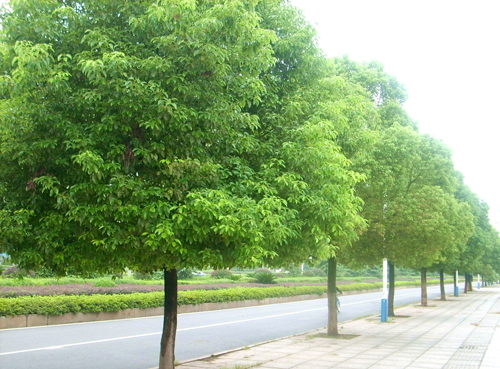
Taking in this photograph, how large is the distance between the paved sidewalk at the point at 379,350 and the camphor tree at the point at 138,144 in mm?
4757

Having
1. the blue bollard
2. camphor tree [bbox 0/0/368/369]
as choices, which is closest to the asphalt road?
the blue bollard

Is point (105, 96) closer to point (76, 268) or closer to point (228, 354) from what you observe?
point (76, 268)

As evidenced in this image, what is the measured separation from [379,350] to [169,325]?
690 cm

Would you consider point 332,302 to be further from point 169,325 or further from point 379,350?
point 169,325

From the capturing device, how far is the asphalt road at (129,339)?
1174 centimetres

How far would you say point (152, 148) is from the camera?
21.6 ft

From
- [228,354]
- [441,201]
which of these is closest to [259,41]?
[228,354]

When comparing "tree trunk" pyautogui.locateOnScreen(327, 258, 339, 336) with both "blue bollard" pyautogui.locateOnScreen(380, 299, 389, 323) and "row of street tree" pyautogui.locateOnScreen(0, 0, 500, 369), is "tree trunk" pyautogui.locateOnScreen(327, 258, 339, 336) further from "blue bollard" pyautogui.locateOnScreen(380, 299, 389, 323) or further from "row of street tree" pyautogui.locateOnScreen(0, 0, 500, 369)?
"row of street tree" pyautogui.locateOnScreen(0, 0, 500, 369)

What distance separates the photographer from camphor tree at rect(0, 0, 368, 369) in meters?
6.19

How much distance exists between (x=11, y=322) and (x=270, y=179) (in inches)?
509

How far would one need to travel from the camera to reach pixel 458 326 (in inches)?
765

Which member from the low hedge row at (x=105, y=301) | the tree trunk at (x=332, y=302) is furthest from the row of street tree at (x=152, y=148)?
the low hedge row at (x=105, y=301)

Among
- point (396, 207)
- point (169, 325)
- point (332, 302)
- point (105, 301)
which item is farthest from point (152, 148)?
point (105, 301)

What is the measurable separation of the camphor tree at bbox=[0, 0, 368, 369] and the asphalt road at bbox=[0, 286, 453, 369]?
5.75 m
